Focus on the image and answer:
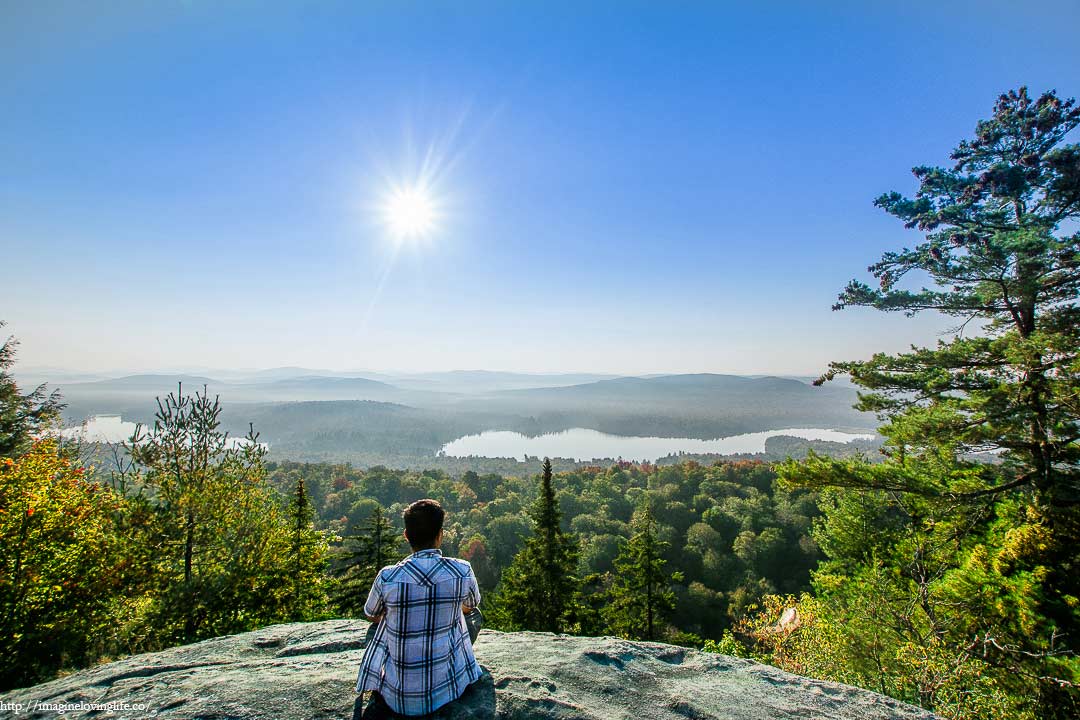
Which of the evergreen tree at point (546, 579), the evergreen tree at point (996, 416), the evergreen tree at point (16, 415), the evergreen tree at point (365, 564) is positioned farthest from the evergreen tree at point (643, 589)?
the evergreen tree at point (16, 415)

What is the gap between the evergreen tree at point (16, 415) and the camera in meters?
16.3

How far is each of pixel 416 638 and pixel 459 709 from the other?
0.74 metres

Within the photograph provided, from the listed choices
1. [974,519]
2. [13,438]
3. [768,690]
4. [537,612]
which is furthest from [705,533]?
[13,438]

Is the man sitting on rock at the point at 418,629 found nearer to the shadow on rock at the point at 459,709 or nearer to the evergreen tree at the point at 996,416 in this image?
the shadow on rock at the point at 459,709

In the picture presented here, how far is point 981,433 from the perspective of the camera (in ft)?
26.8

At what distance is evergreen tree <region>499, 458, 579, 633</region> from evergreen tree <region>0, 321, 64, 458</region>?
2092 cm

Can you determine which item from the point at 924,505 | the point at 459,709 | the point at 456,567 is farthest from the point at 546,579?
the point at 456,567

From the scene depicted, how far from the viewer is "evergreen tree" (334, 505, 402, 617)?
52.4 ft

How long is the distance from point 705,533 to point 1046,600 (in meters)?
44.9

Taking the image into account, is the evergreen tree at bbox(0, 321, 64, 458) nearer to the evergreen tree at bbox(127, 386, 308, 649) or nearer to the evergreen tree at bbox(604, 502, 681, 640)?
the evergreen tree at bbox(127, 386, 308, 649)

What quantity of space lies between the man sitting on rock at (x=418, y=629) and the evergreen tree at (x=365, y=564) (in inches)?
570

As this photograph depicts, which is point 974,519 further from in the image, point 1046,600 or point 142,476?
point 142,476

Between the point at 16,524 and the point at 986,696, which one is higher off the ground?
the point at 16,524

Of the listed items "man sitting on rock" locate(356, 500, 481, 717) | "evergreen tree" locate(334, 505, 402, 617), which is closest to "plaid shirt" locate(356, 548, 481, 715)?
"man sitting on rock" locate(356, 500, 481, 717)
